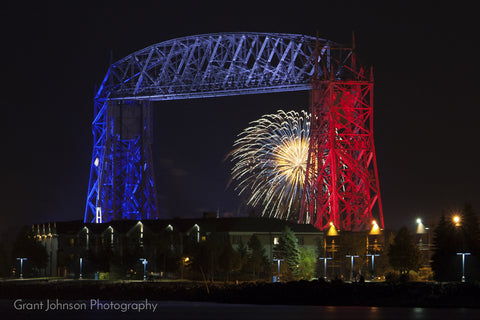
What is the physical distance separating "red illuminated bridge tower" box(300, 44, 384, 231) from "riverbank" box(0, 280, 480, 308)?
23.0m

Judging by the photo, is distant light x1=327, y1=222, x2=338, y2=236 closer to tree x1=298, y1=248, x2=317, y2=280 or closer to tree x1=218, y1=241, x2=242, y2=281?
tree x1=298, y1=248, x2=317, y2=280

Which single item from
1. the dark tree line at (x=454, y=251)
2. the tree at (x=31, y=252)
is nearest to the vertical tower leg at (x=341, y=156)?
the dark tree line at (x=454, y=251)

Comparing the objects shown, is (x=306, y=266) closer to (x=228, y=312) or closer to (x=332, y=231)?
(x=332, y=231)

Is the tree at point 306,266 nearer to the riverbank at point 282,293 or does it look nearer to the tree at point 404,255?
the tree at point 404,255

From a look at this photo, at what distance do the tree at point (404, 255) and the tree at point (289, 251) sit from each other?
400 inches

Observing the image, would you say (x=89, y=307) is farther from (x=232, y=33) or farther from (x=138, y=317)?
(x=232, y=33)

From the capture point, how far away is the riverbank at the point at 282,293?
80188 mm

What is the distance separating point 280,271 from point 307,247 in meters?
6.82

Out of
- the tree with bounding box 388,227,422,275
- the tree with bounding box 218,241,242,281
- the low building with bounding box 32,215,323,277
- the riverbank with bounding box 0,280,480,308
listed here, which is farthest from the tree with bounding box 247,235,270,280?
the tree with bounding box 388,227,422,275

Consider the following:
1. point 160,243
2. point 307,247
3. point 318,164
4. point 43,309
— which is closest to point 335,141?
point 318,164

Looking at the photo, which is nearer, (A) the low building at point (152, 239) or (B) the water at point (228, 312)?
(B) the water at point (228, 312)

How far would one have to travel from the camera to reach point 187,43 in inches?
5502

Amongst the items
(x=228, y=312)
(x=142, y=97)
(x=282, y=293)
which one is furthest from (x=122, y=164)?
(x=228, y=312)

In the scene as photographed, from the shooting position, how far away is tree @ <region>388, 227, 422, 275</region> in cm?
10431
